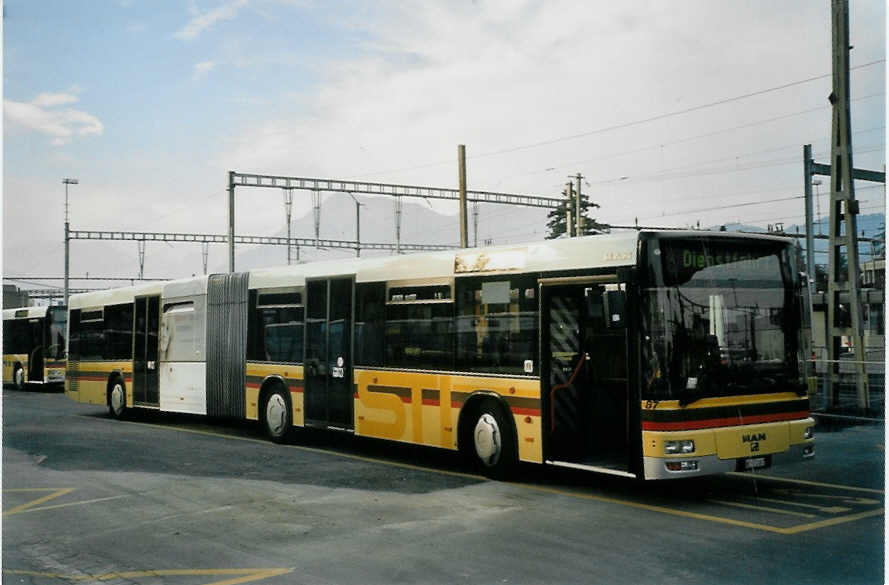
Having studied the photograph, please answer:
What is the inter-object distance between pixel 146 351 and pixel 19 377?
57.9 feet

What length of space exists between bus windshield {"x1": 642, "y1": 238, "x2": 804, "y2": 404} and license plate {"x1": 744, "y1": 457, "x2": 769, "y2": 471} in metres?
0.72

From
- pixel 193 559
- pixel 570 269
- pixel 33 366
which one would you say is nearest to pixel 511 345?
pixel 570 269

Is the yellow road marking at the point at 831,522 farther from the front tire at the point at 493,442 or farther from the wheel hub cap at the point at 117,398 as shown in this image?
the wheel hub cap at the point at 117,398

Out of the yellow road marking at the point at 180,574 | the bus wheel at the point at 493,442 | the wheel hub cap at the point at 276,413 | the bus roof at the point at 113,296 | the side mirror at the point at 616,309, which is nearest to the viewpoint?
the yellow road marking at the point at 180,574

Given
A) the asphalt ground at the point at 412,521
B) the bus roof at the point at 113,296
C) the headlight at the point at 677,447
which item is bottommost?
the asphalt ground at the point at 412,521

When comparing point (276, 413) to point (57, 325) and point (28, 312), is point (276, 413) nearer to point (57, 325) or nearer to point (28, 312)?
point (57, 325)

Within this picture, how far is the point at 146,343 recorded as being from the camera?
66.2ft

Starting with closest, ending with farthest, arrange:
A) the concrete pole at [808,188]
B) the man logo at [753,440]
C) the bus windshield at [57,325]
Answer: the man logo at [753,440] → the concrete pole at [808,188] → the bus windshield at [57,325]

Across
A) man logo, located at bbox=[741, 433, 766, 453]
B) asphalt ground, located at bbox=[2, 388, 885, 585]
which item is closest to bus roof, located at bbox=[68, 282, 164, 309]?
asphalt ground, located at bbox=[2, 388, 885, 585]

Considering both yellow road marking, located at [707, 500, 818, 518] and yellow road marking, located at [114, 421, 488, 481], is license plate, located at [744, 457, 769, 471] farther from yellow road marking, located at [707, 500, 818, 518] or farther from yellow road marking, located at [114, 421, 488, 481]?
yellow road marking, located at [114, 421, 488, 481]

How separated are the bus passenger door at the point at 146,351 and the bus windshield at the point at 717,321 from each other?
43.1 feet

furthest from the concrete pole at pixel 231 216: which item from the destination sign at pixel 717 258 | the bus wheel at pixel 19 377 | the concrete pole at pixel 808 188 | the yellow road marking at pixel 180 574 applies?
the yellow road marking at pixel 180 574

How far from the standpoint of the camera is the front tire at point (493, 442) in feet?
37.6

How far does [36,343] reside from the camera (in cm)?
3353
